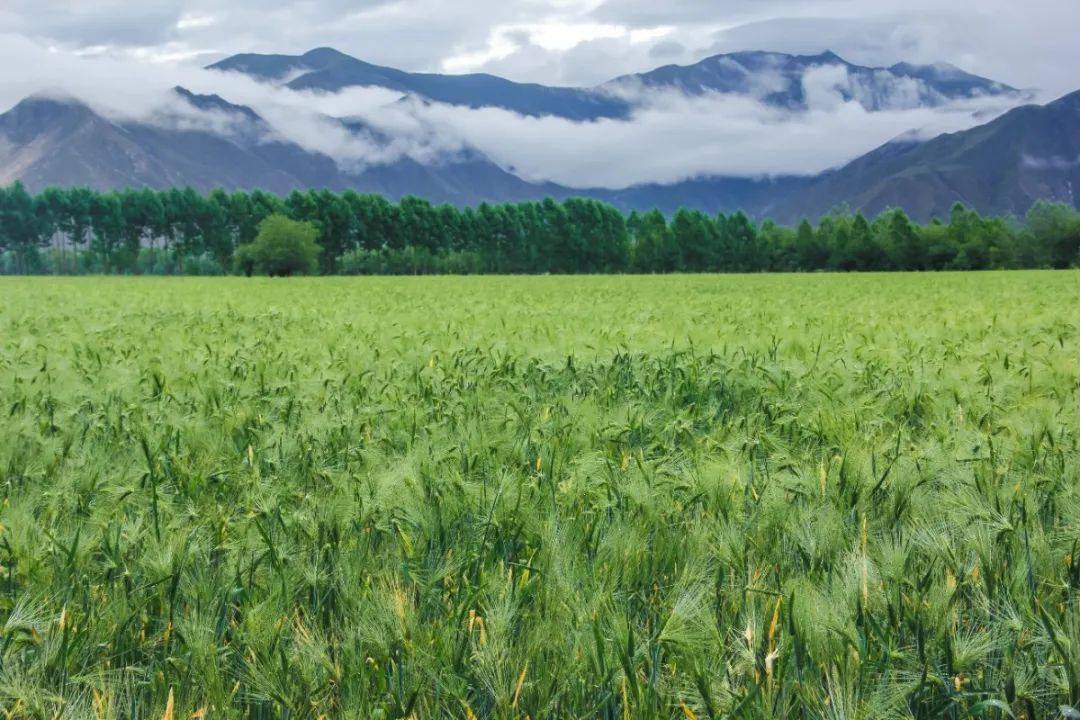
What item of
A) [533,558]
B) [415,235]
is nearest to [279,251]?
[415,235]

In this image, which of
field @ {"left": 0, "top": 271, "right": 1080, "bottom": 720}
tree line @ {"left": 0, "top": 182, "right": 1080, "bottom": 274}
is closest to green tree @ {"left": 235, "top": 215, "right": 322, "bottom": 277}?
tree line @ {"left": 0, "top": 182, "right": 1080, "bottom": 274}

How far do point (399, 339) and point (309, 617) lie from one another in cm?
707

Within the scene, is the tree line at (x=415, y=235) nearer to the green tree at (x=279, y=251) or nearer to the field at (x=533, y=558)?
the green tree at (x=279, y=251)

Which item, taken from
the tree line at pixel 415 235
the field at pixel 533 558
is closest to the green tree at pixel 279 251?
the tree line at pixel 415 235

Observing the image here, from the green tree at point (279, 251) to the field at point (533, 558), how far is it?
3351 inches

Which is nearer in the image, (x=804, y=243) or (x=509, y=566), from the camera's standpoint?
(x=509, y=566)

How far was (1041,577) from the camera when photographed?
2.29 m

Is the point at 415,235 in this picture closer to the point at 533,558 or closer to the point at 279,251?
the point at 279,251

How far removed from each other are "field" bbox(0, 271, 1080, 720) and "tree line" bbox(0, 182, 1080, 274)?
112 m

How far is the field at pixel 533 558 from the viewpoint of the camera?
1834 mm

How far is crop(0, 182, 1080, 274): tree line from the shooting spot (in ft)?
379

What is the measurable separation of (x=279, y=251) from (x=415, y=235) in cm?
3771

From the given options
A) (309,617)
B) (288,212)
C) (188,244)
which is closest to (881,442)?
(309,617)

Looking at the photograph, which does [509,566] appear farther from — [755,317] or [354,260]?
[354,260]
